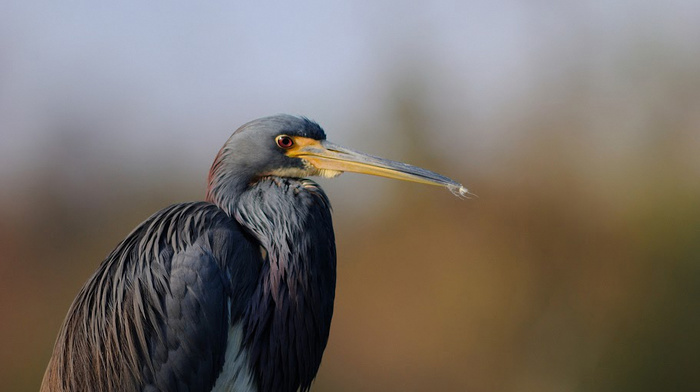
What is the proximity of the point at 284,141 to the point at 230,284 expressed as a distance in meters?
0.91

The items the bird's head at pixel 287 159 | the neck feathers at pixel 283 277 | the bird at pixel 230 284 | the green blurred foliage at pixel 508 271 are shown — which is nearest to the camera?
the bird at pixel 230 284

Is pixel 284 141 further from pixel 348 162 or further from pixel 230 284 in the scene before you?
pixel 230 284

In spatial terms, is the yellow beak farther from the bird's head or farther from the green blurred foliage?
the green blurred foliage

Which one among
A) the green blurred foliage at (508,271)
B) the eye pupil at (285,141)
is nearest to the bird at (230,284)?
the eye pupil at (285,141)

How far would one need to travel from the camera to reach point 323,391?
495 inches

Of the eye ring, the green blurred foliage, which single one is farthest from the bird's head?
the green blurred foliage

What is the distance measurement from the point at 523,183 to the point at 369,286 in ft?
10.4

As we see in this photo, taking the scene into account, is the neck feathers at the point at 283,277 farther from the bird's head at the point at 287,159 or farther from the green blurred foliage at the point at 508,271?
the green blurred foliage at the point at 508,271

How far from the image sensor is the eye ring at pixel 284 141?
4.75 metres

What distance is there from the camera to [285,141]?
4.78m

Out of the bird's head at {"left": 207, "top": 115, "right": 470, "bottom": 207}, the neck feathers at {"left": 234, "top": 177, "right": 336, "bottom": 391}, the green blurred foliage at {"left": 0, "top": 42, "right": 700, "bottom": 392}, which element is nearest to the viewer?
the neck feathers at {"left": 234, "top": 177, "right": 336, "bottom": 391}

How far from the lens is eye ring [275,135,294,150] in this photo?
4.75m

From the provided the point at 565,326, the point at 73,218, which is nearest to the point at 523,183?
the point at 565,326

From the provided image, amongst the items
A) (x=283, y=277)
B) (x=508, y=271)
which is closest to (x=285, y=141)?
(x=283, y=277)
